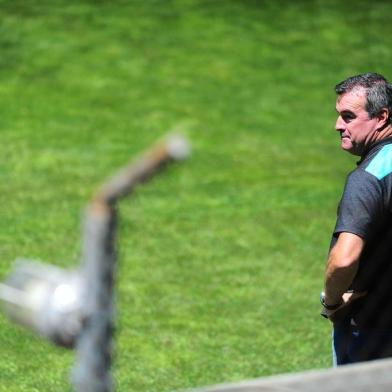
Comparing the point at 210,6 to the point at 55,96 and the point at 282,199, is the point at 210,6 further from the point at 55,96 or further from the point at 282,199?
the point at 282,199

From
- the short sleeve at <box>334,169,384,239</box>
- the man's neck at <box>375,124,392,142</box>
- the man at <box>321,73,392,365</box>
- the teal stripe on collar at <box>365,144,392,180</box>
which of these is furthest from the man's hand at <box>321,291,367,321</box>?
the man's neck at <box>375,124,392,142</box>

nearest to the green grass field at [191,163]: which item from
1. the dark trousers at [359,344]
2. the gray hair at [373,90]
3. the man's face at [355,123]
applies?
the dark trousers at [359,344]

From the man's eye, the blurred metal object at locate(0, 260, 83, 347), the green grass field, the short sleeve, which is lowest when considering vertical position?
the green grass field

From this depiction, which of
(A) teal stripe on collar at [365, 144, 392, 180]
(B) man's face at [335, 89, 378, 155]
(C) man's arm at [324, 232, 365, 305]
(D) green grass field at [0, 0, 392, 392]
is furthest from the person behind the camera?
(D) green grass field at [0, 0, 392, 392]

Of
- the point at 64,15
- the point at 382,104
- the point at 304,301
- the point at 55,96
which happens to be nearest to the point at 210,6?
the point at 64,15

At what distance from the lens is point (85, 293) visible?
2008 millimetres

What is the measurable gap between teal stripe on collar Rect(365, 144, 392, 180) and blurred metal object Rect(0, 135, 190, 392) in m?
2.58

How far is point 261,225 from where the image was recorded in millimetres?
9180

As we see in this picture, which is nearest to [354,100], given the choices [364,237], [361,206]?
[361,206]

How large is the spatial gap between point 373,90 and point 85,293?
2.94 metres

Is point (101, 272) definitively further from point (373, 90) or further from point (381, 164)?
point (373, 90)

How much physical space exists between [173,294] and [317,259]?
4.15 ft

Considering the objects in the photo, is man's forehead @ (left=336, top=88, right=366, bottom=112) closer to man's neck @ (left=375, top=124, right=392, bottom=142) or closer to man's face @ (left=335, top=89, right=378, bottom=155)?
man's face @ (left=335, top=89, right=378, bottom=155)

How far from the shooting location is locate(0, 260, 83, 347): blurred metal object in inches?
78.6
